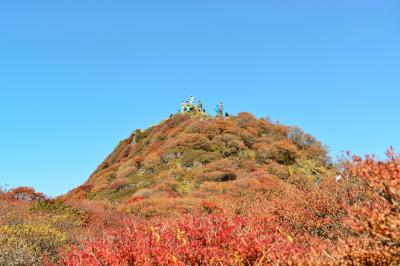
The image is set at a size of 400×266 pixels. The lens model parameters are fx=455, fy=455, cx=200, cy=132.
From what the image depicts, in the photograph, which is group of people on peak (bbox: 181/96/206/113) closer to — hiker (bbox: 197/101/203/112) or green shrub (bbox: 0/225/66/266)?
hiker (bbox: 197/101/203/112)

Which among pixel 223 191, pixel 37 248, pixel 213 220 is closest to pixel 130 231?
pixel 213 220

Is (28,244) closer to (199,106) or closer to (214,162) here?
(214,162)

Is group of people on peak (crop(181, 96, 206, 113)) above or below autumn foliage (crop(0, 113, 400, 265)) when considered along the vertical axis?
above

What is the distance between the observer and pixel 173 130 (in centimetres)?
4397

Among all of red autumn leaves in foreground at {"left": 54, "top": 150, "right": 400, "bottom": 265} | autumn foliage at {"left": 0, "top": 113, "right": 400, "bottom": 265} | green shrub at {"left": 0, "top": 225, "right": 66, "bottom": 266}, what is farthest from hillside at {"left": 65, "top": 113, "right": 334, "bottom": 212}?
red autumn leaves in foreground at {"left": 54, "top": 150, "right": 400, "bottom": 265}

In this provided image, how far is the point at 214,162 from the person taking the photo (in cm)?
3181

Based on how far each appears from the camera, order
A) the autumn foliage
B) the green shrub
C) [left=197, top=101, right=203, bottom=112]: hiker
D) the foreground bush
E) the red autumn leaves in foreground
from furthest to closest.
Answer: [left=197, top=101, right=203, bottom=112]: hiker, the green shrub, the foreground bush, the autumn foliage, the red autumn leaves in foreground

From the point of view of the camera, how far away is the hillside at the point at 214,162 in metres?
28.0

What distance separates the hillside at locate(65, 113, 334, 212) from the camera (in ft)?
91.7

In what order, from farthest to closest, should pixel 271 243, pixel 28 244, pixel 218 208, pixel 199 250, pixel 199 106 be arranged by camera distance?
pixel 199 106
pixel 218 208
pixel 28 244
pixel 271 243
pixel 199 250

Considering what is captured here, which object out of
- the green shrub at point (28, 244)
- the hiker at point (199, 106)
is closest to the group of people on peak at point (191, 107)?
the hiker at point (199, 106)

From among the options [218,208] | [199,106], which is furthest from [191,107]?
[218,208]

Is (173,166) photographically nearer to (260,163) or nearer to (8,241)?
(260,163)

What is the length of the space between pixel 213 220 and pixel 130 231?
1.69 meters
